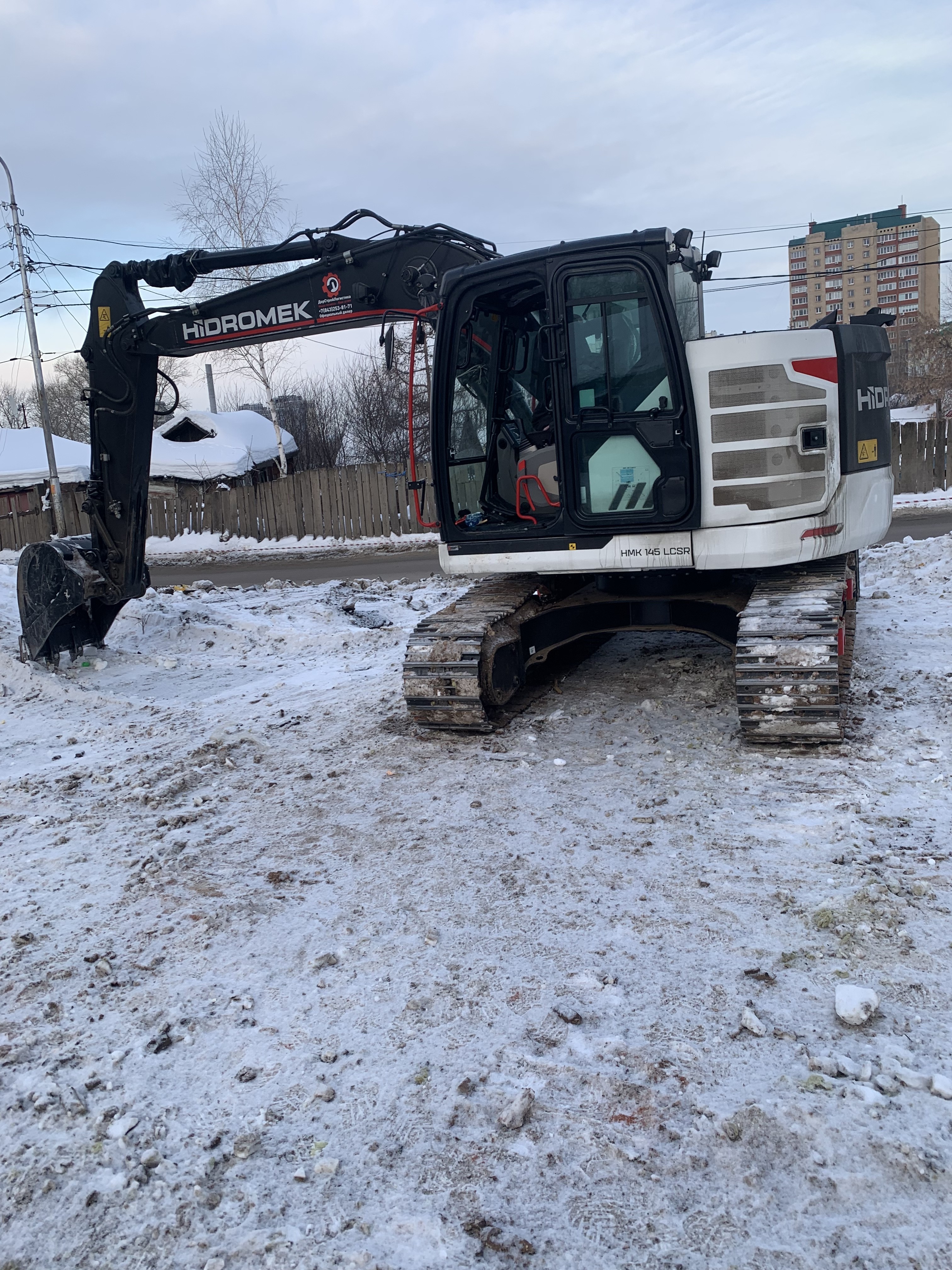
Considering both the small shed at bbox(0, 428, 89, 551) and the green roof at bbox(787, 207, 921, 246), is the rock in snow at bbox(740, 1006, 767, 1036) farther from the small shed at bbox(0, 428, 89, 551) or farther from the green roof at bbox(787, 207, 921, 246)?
the green roof at bbox(787, 207, 921, 246)

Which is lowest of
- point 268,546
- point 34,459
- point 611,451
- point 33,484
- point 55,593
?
point 268,546

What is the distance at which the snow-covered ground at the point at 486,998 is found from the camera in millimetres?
2113

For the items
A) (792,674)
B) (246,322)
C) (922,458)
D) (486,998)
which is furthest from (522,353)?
(922,458)

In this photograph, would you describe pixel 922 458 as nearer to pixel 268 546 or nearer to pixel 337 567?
pixel 337 567

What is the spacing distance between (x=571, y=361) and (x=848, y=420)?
1.69 meters

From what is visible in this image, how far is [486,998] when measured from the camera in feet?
9.71

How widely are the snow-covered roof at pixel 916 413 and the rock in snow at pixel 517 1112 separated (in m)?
32.1

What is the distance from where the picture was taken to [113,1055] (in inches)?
109

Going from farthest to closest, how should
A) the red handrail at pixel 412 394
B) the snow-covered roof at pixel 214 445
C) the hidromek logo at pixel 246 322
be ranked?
1. the snow-covered roof at pixel 214 445
2. the hidromek logo at pixel 246 322
3. the red handrail at pixel 412 394

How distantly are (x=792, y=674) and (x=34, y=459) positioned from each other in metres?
32.2

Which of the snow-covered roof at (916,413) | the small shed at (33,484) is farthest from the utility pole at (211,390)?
the snow-covered roof at (916,413)

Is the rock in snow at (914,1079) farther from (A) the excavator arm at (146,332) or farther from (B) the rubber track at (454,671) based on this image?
(A) the excavator arm at (146,332)

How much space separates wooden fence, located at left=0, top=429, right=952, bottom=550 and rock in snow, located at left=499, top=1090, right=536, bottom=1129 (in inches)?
788

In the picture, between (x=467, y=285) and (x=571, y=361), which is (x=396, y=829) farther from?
(x=467, y=285)
